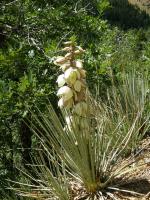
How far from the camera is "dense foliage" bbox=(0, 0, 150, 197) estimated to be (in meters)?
3.30

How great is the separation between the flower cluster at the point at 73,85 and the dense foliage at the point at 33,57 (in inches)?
21.1

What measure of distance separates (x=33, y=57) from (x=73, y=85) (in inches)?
42.7

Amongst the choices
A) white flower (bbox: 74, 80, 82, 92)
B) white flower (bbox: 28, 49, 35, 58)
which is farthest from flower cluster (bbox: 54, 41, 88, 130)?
white flower (bbox: 28, 49, 35, 58)

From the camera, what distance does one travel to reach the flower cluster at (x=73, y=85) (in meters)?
2.64

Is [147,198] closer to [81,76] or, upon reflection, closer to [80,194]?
[80,194]

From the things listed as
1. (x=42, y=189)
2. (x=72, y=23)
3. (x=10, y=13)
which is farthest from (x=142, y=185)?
(x=10, y=13)

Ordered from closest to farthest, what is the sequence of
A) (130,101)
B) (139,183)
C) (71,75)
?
(71,75)
(139,183)
(130,101)

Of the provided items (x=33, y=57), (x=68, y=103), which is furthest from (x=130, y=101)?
(x=68, y=103)

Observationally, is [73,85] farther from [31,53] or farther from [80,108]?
[31,53]

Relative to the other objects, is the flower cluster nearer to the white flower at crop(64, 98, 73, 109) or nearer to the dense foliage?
the white flower at crop(64, 98, 73, 109)

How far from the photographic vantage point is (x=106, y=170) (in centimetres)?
285

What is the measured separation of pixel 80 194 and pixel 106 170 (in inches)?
7.5

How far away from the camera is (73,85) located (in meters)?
2.67

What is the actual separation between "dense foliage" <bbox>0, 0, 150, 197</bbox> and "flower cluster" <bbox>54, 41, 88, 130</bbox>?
0.54 m
